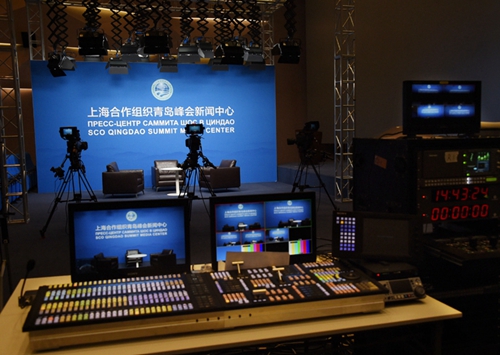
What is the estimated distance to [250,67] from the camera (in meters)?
12.2

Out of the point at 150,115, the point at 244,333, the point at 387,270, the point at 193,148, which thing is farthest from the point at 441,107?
the point at 150,115

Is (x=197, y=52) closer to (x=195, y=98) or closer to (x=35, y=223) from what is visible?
(x=195, y=98)

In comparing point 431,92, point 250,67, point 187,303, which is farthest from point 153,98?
point 187,303

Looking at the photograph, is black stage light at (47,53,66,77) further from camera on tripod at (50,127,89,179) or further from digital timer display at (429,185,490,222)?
digital timer display at (429,185,490,222)

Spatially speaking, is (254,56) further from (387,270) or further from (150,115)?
(387,270)

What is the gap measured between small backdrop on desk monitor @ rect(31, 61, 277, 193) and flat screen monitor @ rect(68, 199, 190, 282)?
945 cm

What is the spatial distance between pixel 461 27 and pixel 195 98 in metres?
6.52

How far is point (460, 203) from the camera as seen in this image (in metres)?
2.55

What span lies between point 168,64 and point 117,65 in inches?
47.2

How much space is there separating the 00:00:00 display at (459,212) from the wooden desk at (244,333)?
708 millimetres

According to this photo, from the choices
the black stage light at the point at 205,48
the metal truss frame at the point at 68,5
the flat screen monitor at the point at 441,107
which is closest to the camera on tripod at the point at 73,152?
the black stage light at the point at 205,48

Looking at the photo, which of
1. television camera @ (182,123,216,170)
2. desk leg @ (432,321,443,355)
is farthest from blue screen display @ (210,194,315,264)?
television camera @ (182,123,216,170)

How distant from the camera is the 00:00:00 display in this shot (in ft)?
8.21

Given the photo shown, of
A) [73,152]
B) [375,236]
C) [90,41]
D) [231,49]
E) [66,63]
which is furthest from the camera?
[66,63]
